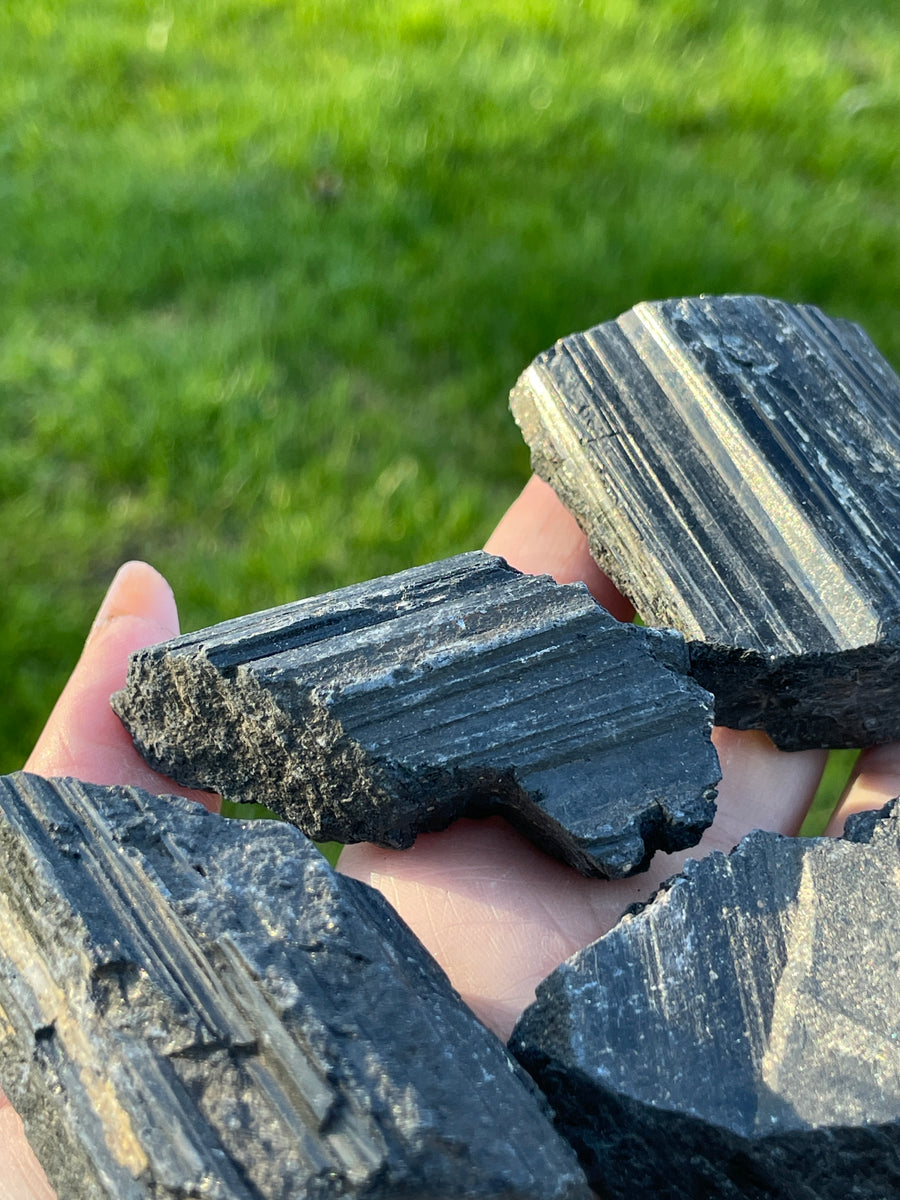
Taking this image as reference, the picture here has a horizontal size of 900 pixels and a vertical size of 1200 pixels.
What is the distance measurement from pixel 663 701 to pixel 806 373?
0.88m

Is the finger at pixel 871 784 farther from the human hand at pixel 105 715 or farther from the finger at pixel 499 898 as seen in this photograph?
the human hand at pixel 105 715

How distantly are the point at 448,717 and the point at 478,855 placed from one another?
33 centimetres

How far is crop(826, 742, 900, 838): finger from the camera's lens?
218cm

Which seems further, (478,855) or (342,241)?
(342,241)

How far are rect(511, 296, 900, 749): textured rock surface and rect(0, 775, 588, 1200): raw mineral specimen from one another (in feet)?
2.88

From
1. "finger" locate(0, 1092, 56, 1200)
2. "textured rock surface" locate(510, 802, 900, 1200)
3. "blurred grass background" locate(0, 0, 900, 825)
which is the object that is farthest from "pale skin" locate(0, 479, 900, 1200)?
"blurred grass background" locate(0, 0, 900, 825)

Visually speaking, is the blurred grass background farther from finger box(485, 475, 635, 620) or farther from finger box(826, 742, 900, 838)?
finger box(826, 742, 900, 838)

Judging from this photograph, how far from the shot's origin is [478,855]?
6.66ft

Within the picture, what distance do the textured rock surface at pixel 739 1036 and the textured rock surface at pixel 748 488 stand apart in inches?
16.8

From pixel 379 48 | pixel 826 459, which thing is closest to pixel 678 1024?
pixel 826 459

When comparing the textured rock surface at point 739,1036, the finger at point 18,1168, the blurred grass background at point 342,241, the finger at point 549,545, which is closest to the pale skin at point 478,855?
the finger at point 18,1168

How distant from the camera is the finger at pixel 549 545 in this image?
8.39 feet

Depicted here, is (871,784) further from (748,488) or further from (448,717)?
(448,717)

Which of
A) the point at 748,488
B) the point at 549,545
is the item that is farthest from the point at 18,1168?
the point at 748,488
